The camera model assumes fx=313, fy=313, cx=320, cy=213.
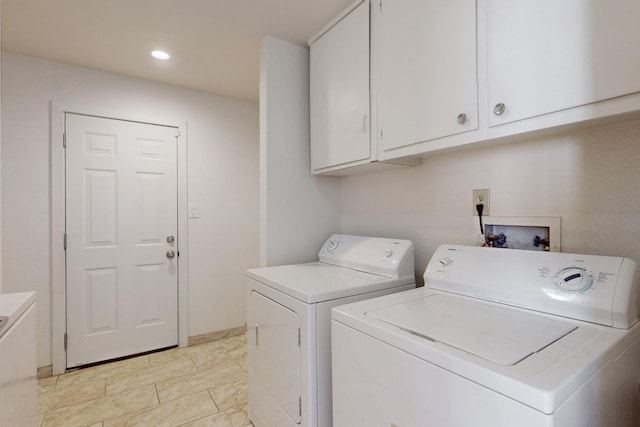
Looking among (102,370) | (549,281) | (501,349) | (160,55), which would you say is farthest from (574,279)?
(102,370)

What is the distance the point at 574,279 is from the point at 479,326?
37 cm

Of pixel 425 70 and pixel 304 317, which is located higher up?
pixel 425 70

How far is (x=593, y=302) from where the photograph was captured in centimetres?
92

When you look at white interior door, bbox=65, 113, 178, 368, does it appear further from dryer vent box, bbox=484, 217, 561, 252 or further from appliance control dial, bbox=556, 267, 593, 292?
appliance control dial, bbox=556, 267, 593, 292

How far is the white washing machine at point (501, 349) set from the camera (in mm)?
665

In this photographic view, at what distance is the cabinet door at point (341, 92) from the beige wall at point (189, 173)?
1.28 m

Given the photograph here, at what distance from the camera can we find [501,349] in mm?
775

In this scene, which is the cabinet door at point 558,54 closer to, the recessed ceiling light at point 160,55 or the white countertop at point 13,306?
the white countertop at point 13,306

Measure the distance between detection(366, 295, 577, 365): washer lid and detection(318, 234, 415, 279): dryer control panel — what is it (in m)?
0.36

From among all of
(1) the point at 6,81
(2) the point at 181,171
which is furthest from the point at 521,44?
(1) the point at 6,81

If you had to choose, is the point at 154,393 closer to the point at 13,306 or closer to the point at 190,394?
the point at 190,394

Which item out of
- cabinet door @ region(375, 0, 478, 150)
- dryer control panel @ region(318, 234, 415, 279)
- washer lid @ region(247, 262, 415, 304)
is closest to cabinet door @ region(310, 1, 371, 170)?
cabinet door @ region(375, 0, 478, 150)

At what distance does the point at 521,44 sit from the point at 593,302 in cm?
84

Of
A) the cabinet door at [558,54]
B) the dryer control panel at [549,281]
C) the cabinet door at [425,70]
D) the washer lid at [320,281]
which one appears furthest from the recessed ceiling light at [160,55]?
the dryer control panel at [549,281]
